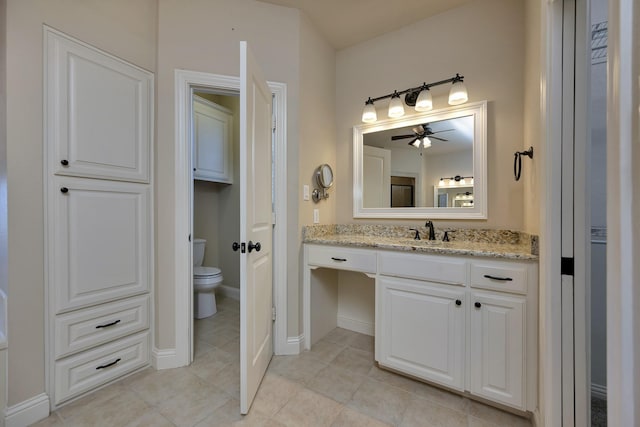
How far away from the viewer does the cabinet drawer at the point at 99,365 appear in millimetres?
1447

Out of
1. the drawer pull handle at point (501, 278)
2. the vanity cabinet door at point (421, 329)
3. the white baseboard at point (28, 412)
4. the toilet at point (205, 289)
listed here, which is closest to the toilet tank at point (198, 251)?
the toilet at point (205, 289)

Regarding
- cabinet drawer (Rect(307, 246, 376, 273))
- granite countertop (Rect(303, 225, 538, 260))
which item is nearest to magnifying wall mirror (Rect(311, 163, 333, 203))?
granite countertop (Rect(303, 225, 538, 260))

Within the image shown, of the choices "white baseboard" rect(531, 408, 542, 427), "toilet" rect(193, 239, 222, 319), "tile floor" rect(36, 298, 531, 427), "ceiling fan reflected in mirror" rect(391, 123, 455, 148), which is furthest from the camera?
"toilet" rect(193, 239, 222, 319)

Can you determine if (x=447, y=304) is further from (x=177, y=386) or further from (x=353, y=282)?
(x=177, y=386)

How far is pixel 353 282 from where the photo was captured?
2.43m

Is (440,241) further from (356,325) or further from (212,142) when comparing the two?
(212,142)

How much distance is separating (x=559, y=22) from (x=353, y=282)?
6.78 feet

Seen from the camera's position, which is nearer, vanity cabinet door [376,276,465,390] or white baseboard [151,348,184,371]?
vanity cabinet door [376,276,465,390]

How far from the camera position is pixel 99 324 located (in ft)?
5.24

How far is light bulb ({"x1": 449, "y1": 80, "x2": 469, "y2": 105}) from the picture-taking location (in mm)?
1873

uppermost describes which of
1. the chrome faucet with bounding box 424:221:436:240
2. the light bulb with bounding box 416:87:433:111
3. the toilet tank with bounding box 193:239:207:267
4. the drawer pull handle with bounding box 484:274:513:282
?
the light bulb with bounding box 416:87:433:111

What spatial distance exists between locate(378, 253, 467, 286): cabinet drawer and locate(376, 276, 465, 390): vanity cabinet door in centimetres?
5

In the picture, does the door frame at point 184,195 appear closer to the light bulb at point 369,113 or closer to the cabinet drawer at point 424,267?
the light bulb at point 369,113

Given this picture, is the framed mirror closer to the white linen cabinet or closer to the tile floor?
the tile floor
